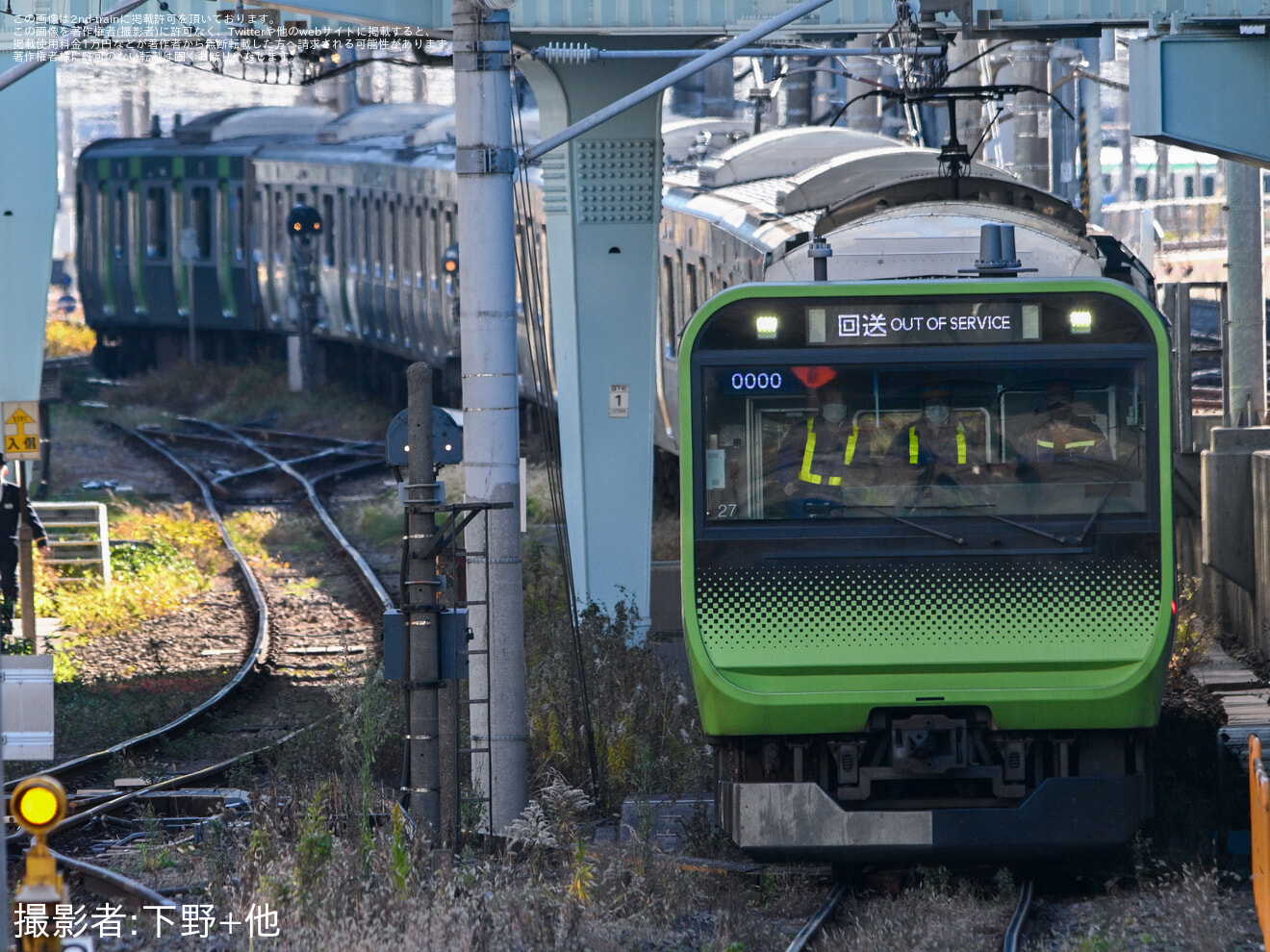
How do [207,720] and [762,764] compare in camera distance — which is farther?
[207,720]

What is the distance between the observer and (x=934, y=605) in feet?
29.3

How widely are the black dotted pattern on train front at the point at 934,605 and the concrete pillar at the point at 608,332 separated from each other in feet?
21.1

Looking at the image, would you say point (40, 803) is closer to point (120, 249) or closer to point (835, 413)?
point (835, 413)

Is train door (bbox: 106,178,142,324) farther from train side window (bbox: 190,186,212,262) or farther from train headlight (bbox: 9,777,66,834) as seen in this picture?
train headlight (bbox: 9,777,66,834)

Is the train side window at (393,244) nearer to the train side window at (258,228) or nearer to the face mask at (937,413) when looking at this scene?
the train side window at (258,228)

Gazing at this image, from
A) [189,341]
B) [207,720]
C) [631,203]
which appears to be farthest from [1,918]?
[189,341]

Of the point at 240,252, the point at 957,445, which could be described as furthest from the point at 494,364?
the point at 240,252

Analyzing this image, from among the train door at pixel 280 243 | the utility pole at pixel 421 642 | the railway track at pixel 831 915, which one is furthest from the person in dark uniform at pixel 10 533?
the train door at pixel 280 243

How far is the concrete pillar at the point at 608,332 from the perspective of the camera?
50.1 feet

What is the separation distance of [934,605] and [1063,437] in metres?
0.96

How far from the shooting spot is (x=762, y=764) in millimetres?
9023

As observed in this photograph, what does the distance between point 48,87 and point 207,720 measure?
568 centimetres

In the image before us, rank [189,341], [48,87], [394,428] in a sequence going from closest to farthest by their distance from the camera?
[394,428] → [48,87] → [189,341]

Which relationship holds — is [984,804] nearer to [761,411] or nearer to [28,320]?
[761,411]
